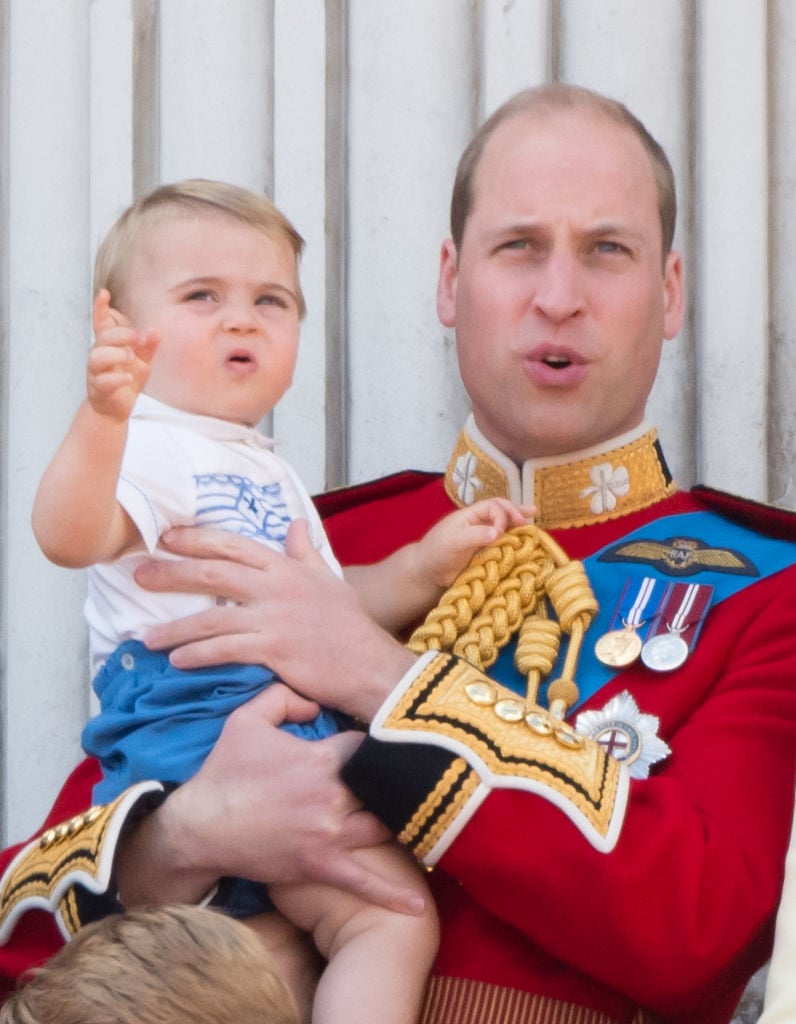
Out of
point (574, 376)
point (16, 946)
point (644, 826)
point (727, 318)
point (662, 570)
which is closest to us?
point (644, 826)

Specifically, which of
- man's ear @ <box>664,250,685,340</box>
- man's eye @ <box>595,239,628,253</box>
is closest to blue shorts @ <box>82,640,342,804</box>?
man's eye @ <box>595,239,628,253</box>

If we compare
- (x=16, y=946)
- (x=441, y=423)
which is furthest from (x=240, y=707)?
(x=441, y=423)

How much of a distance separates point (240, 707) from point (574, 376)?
673 mm

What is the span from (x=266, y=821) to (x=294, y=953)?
0.48 ft

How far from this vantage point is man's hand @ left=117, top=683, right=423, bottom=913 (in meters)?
1.86

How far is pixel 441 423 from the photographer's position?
117 inches

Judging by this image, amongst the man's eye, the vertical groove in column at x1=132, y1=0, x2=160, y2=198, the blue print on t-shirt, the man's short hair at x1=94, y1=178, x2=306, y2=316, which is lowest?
the blue print on t-shirt

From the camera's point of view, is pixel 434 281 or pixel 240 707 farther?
pixel 434 281

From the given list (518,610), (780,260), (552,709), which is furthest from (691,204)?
(552,709)

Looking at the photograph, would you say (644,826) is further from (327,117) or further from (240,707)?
(327,117)

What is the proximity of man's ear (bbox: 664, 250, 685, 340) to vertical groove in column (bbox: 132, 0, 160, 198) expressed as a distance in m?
0.89

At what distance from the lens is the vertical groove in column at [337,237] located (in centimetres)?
303

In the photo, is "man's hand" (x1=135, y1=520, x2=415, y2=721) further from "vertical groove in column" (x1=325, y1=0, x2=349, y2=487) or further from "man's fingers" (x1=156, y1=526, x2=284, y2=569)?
"vertical groove in column" (x1=325, y1=0, x2=349, y2=487)

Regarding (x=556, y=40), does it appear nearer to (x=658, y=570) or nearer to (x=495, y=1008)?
(x=658, y=570)
